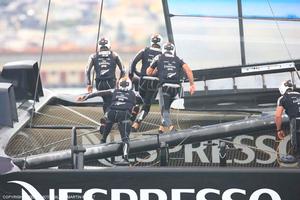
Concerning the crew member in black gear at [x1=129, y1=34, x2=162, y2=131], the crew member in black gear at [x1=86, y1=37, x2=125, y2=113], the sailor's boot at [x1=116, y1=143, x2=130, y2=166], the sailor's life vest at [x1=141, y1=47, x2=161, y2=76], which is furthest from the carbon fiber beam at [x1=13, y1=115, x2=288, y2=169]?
the sailor's life vest at [x1=141, y1=47, x2=161, y2=76]

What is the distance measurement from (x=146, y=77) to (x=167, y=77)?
0.11 m

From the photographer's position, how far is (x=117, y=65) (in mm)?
3391

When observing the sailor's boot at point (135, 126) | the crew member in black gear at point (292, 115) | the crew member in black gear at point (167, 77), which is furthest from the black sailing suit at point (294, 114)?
the sailor's boot at point (135, 126)

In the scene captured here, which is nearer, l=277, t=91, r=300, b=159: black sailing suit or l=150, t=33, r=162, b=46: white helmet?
l=277, t=91, r=300, b=159: black sailing suit

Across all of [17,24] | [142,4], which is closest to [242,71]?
[142,4]

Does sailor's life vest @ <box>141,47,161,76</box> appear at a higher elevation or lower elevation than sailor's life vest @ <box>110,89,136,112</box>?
higher

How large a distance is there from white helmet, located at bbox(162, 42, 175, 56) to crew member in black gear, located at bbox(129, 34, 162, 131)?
25mm

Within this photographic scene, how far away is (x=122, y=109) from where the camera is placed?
3.29 m

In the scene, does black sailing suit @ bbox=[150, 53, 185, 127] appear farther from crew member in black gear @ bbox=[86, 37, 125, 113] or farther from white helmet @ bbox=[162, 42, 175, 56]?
crew member in black gear @ bbox=[86, 37, 125, 113]

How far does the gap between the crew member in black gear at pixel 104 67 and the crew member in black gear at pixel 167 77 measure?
17 centimetres

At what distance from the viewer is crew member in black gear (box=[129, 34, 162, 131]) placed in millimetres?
3330

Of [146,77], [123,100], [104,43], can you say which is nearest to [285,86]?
[146,77]

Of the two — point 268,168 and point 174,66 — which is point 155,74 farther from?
point 268,168

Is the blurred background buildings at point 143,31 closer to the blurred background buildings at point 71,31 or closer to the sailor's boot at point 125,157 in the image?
the blurred background buildings at point 71,31
